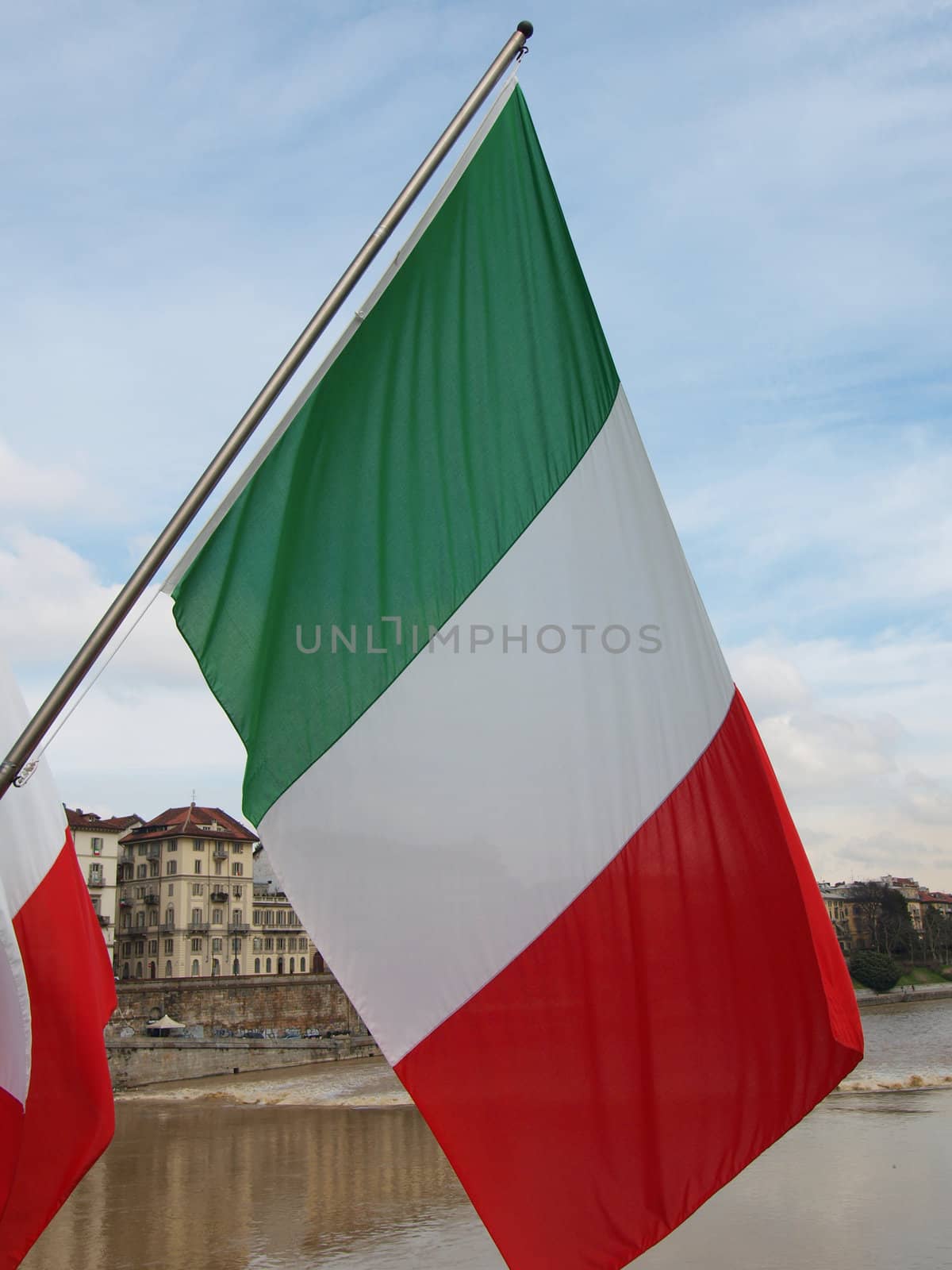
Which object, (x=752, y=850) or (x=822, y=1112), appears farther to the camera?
(x=822, y=1112)

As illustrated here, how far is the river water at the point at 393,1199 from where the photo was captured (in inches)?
577

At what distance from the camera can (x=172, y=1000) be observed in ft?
168

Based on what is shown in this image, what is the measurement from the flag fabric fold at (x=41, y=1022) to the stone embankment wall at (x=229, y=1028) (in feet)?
105

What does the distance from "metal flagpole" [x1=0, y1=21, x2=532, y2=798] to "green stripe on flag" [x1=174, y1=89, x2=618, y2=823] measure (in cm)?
29

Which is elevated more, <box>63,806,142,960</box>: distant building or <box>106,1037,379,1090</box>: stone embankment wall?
<box>63,806,142,960</box>: distant building

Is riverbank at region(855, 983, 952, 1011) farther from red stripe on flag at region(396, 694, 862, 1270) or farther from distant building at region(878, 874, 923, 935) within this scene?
red stripe on flag at region(396, 694, 862, 1270)

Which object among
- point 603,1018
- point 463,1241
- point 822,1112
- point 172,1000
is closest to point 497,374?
point 603,1018

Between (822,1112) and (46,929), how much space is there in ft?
82.6

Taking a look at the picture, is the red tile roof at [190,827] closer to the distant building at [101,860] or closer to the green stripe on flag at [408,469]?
the distant building at [101,860]

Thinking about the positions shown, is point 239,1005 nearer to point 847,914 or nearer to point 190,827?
point 190,827

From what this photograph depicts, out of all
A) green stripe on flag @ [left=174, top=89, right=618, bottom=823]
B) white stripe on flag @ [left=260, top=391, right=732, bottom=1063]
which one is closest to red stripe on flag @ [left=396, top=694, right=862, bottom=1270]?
white stripe on flag @ [left=260, top=391, right=732, bottom=1063]

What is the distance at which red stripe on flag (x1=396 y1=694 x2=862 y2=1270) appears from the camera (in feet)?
10.9

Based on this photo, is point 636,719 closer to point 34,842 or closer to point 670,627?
point 670,627

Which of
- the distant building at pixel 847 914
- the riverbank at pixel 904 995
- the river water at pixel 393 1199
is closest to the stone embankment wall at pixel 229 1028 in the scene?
the river water at pixel 393 1199
